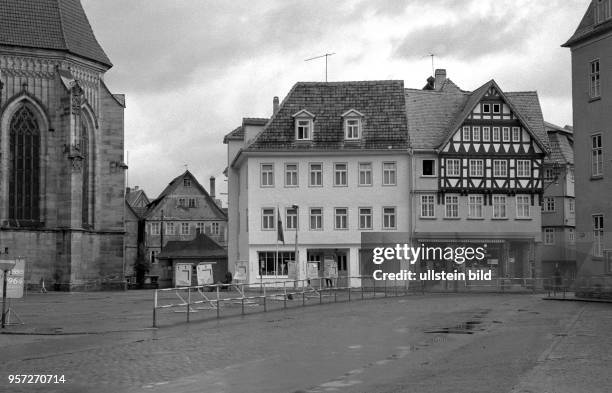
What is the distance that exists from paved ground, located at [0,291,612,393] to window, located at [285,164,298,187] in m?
27.6

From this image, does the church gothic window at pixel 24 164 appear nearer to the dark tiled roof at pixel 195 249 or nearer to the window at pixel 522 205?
the window at pixel 522 205

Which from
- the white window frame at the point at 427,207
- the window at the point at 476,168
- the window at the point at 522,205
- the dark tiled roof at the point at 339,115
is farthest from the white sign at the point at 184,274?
the window at the point at 522,205

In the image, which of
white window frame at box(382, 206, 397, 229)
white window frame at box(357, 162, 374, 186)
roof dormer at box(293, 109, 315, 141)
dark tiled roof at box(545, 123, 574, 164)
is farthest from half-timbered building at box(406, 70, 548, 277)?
dark tiled roof at box(545, 123, 574, 164)

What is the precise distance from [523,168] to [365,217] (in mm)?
10245

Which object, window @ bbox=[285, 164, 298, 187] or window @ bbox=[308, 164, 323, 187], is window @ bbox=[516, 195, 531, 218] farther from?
window @ bbox=[285, 164, 298, 187]

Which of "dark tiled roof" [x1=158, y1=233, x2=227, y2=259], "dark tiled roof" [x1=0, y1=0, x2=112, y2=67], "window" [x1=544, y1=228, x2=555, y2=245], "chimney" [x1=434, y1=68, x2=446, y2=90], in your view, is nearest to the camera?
"dark tiled roof" [x1=0, y1=0, x2=112, y2=67]

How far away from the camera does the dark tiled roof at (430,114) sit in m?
60.1

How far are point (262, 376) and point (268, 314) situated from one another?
16057mm

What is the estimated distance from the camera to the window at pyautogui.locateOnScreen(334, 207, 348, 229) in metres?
58.1

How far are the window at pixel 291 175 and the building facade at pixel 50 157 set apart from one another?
10.8 metres

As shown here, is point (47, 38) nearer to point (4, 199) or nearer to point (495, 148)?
point (4, 199)

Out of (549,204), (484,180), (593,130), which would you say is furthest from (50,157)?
(549,204)

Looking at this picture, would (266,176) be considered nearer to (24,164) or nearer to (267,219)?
(267,219)

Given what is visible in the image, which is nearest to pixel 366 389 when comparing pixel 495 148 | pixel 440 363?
pixel 440 363
